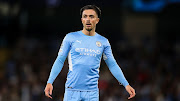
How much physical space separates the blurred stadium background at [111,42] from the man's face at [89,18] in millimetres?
5012

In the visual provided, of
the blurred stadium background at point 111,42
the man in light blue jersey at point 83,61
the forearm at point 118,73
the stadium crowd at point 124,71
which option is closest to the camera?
the man in light blue jersey at point 83,61

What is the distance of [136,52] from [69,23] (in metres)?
4.32

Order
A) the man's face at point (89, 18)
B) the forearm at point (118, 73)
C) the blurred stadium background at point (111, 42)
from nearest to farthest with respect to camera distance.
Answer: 1. the man's face at point (89, 18)
2. the forearm at point (118, 73)
3. the blurred stadium background at point (111, 42)

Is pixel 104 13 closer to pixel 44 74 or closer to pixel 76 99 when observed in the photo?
pixel 44 74

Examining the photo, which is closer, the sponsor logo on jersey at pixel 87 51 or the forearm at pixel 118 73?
the sponsor logo on jersey at pixel 87 51

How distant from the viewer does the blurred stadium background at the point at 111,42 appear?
1195 centimetres

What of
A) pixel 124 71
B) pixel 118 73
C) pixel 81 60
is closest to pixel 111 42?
pixel 124 71

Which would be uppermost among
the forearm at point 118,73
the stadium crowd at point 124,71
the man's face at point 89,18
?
the man's face at point 89,18

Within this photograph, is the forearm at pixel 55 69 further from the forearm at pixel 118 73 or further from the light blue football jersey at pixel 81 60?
the forearm at pixel 118 73

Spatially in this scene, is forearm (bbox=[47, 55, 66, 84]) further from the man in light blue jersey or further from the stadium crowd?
the stadium crowd

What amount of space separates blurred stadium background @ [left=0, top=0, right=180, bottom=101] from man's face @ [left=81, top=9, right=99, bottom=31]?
16.4 feet

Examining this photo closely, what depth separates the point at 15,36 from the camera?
16.8 meters

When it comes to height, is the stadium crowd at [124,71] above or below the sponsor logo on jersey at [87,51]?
below

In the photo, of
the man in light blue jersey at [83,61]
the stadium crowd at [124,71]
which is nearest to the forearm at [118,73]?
the man in light blue jersey at [83,61]
